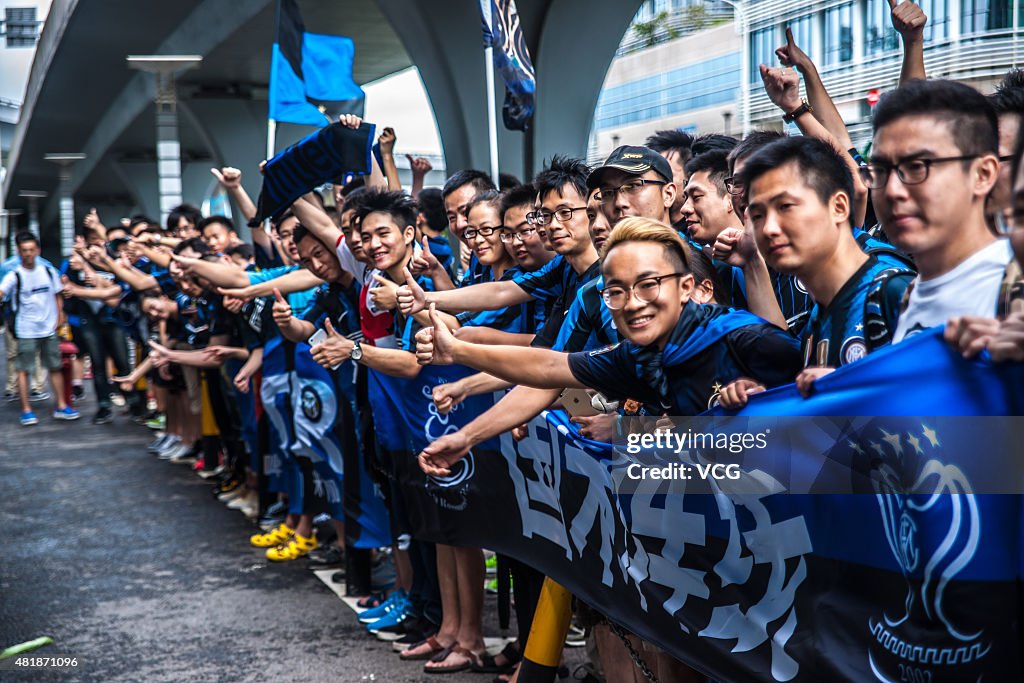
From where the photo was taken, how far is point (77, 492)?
986 cm

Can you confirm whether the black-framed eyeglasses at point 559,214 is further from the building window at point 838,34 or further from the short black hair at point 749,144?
the building window at point 838,34

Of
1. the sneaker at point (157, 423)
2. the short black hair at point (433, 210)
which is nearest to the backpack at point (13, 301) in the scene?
the sneaker at point (157, 423)

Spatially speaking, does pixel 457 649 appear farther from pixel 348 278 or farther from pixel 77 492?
pixel 77 492

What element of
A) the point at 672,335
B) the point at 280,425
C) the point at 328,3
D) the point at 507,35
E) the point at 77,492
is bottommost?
the point at 77,492

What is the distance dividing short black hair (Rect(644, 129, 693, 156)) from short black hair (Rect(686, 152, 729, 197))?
29.0 inches

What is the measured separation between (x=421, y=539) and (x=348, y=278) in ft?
5.72

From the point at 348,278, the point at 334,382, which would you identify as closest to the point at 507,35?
the point at 348,278

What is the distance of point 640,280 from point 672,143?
6.30 feet

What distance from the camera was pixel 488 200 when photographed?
Result: 527cm

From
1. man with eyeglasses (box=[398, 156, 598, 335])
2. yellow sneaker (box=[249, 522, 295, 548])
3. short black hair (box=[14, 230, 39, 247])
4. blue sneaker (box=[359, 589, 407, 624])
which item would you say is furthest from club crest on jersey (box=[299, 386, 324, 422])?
short black hair (box=[14, 230, 39, 247])

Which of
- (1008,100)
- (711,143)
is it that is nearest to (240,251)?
(711,143)

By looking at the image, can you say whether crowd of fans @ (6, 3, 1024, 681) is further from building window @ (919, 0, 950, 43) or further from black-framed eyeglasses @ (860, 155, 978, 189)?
building window @ (919, 0, 950, 43)

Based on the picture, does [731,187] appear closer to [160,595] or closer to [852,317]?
[852,317]

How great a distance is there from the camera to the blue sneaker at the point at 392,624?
562 centimetres
